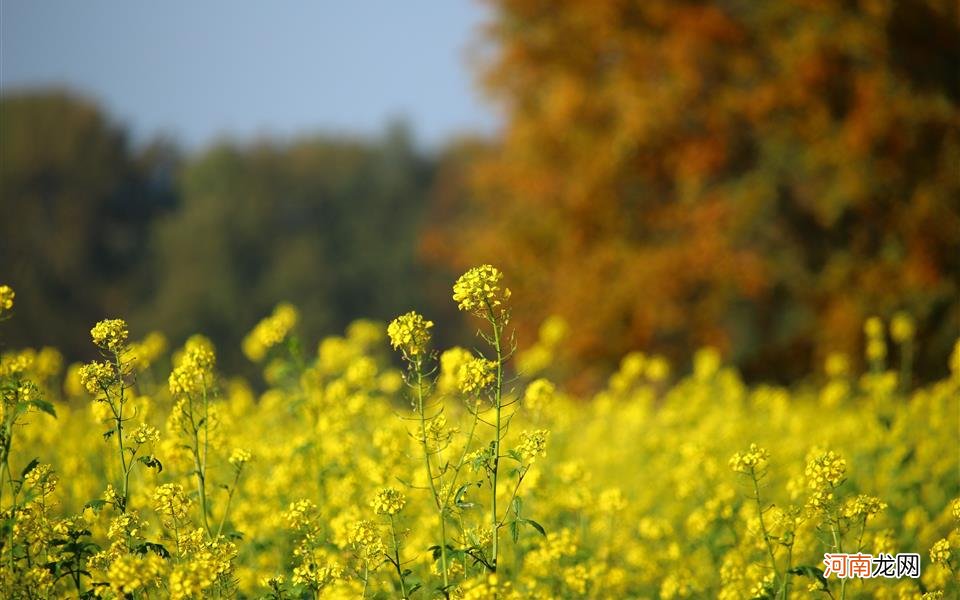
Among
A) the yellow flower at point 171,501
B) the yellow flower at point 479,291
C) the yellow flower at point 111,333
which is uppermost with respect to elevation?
the yellow flower at point 479,291

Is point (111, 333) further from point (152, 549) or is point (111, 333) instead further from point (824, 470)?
point (824, 470)

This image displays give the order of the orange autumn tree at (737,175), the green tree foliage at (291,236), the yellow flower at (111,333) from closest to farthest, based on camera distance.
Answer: the yellow flower at (111,333), the orange autumn tree at (737,175), the green tree foliage at (291,236)

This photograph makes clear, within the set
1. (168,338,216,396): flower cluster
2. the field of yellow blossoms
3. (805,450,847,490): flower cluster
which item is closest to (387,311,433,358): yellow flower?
the field of yellow blossoms

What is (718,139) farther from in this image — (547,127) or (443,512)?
(443,512)

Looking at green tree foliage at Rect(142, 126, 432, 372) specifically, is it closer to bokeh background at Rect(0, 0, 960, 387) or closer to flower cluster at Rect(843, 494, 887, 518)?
bokeh background at Rect(0, 0, 960, 387)

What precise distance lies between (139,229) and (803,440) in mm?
21415

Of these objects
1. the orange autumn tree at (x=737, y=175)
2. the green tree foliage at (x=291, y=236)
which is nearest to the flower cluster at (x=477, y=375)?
the orange autumn tree at (x=737, y=175)

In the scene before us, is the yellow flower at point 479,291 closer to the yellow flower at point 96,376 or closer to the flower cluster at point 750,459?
the flower cluster at point 750,459

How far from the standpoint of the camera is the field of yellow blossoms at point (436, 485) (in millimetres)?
3820

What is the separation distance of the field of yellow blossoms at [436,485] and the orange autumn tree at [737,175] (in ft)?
12.2

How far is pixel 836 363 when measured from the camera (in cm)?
820

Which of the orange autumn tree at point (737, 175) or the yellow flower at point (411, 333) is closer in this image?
the yellow flower at point (411, 333)

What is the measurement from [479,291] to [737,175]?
9706mm

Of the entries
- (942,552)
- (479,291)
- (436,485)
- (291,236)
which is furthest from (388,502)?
(291,236)
